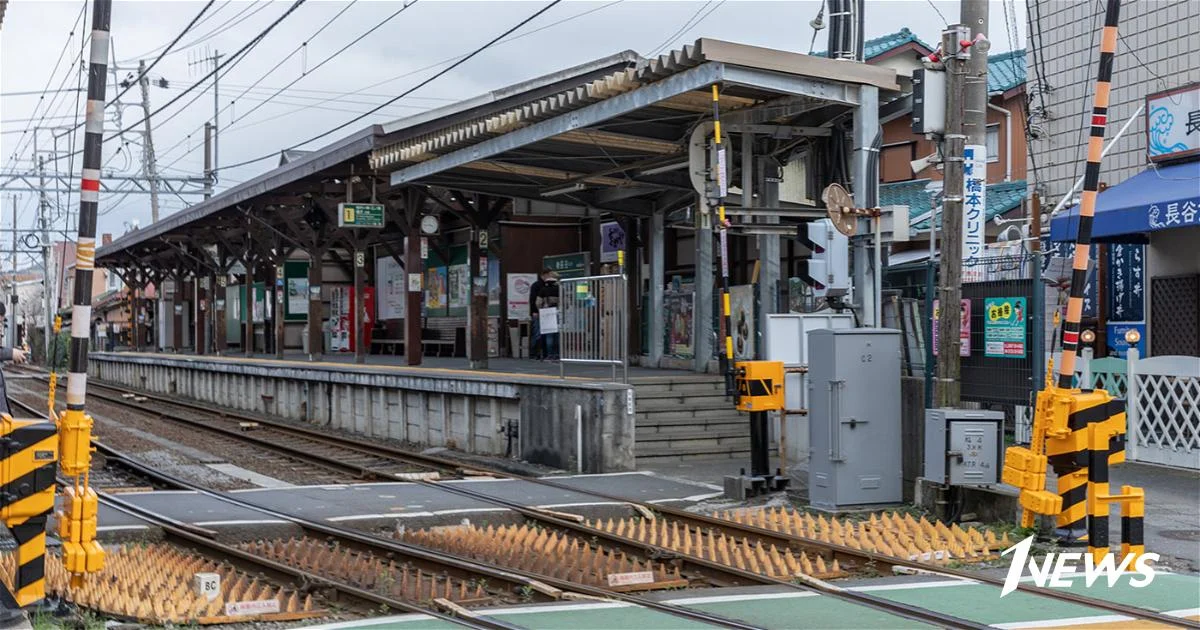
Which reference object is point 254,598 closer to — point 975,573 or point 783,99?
point 975,573

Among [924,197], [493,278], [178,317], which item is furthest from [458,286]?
[178,317]

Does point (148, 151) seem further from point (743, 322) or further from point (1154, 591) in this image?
point (1154, 591)

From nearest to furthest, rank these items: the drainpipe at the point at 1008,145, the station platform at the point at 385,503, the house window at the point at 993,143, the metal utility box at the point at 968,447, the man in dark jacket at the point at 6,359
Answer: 1. the man in dark jacket at the point at 6,359
2. the metal utility box at the point at 968,447
3. the station platform at the point at 385,503
4. the drainpipe at the point at 1008,145
5. the house window at the point at 993,143

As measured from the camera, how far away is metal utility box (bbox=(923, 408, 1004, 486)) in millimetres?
10891

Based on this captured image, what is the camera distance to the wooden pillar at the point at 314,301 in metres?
29.3

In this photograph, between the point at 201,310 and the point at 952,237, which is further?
the point at 201,310

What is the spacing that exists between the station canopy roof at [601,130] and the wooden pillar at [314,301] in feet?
5.14

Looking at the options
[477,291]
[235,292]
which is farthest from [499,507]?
[235,292]

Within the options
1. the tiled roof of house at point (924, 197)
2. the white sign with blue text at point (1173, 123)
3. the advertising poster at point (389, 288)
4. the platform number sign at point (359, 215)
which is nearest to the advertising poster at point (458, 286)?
the advertising poster at point (389, 288)

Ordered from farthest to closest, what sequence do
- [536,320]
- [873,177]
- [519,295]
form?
[519,295]
[536,320]
[873,177]

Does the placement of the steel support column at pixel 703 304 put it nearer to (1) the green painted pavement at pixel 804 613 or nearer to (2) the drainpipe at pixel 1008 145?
(2) the drainpipe at pixel 1008 145

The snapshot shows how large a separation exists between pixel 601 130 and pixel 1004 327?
18.1 feet

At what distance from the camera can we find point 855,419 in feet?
39.0

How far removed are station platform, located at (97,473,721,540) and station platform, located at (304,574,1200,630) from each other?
3.87 m
